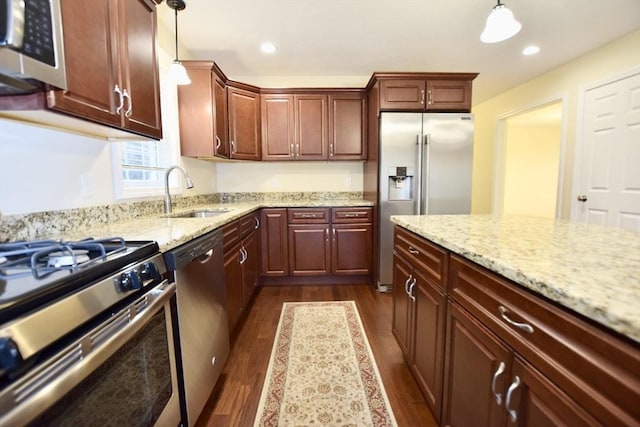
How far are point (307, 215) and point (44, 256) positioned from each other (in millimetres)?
2286

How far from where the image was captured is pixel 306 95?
3.19 m

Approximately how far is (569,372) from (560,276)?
0.21 metres

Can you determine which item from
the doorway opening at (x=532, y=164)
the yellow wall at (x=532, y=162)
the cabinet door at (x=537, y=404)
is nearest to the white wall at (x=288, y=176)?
the cabinet door at (x=537, y=404)

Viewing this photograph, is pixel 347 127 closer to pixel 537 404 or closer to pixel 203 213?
pixel 203 213

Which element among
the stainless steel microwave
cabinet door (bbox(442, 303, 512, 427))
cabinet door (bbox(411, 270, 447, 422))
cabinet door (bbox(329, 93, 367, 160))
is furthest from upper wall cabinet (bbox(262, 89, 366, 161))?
cabinet door (bbox(442, 303, 512, 427))

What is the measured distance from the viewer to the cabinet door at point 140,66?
131 centimetres

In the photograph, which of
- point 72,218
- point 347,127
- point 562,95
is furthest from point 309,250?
point 562,95

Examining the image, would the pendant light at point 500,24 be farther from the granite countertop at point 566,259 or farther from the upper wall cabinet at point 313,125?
the upper wall cabinet at point 313,125

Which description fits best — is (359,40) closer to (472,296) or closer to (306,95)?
(306,95)

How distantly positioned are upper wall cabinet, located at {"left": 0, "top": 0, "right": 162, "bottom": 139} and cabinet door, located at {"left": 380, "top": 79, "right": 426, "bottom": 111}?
2.05 m

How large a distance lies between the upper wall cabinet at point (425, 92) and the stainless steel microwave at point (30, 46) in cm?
250

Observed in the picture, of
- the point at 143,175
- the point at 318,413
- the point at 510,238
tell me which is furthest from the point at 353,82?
the point at 318,413

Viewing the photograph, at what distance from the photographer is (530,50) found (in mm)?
2887

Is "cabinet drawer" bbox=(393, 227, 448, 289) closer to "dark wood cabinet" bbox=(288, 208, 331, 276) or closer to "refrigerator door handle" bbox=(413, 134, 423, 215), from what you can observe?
"refrigerator door handle" bbox=(413, 134, 423, 215)
